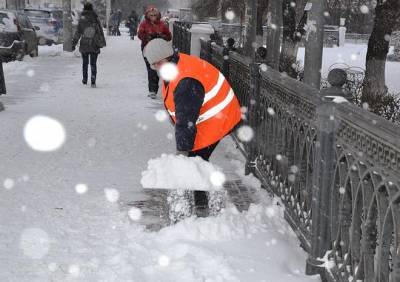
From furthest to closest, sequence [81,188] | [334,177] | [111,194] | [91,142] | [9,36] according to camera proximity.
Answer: [9,36] < [91,142] < [81,188] < [111,194] < [334,177]

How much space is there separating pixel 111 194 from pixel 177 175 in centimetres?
127

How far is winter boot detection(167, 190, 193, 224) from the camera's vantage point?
15.6 feet

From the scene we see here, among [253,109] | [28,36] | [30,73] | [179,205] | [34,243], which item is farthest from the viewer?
[28,36]

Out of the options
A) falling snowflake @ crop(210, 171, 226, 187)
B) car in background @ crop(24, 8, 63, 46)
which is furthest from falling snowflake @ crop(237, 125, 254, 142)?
car in background @ crop(24, 8, 63, 46)

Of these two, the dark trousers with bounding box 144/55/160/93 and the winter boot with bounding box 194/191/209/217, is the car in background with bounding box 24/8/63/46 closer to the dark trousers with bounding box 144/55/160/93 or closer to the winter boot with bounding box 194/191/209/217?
the dark trousers with bounding box 144/55/160/93

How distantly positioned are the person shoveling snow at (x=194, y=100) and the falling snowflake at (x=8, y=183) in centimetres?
177

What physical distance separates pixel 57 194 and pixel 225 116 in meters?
1.75

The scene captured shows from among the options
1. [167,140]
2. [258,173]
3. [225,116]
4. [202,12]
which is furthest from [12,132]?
[202,12]

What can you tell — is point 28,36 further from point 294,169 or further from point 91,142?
point 294,169

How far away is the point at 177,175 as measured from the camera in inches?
175

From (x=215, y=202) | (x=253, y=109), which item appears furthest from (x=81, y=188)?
(x=253, y=109)

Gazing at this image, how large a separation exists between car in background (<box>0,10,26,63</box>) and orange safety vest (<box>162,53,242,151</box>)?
45.0 feet

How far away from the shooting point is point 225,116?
4.79 metres

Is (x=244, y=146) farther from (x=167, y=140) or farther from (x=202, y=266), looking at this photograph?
(x=202, y=266)
